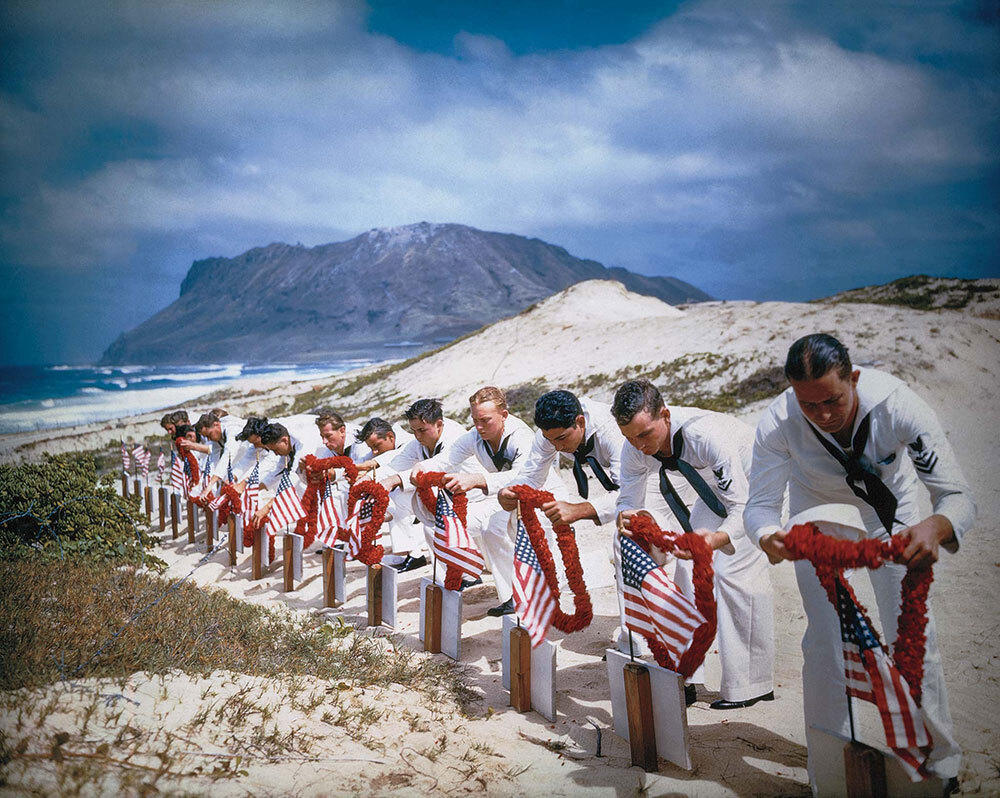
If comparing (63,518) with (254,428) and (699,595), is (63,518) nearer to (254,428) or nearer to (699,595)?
(254,428)

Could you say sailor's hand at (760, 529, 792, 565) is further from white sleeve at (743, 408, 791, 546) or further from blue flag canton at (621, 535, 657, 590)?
blue flag canton at (621, 535, 657, 590)

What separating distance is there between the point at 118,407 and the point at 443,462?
52.3m

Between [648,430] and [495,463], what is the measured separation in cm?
262

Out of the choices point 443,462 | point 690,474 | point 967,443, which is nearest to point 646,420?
point 690,474

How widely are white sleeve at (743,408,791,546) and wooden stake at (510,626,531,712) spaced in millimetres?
1802

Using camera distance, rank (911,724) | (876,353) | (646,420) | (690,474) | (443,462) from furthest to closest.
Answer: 1. (876,353)
2. (443,462)
3. (690,474)
4. (646,420)
5. (911,724)

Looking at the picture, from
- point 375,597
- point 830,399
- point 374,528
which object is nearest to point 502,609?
point 375,597

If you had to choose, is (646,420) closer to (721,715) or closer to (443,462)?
(721,715)

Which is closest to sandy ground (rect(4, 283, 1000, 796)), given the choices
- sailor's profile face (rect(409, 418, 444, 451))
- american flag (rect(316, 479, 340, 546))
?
american flag (rect(316, 479, 340, 546))

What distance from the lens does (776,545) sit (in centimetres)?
280

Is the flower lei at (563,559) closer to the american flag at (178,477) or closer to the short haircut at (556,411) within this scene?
the short haircut at (556,411)

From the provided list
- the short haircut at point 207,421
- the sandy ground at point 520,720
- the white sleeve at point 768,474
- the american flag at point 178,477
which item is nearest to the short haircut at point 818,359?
the white sleeve at point 768,474

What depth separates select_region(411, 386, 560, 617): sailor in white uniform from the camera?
6.02 metres

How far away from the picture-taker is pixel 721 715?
4168 mm
